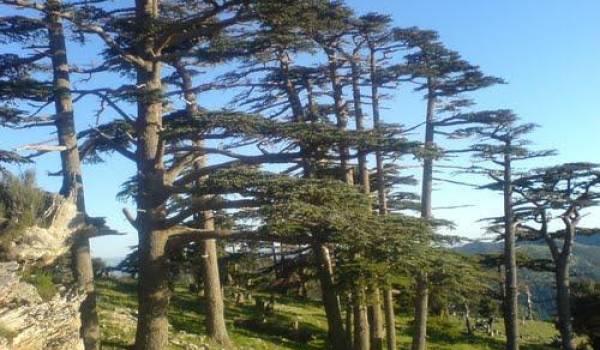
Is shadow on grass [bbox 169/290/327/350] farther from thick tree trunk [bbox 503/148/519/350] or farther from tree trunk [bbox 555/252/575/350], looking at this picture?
tree trunk [bbox 555/252/575/350]

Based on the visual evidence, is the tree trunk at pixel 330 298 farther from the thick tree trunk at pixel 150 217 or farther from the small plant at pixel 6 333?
the small plant at pixel 6 333

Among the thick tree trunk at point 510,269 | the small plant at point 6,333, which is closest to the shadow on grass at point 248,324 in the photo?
the thick tree trunk at point 510,269

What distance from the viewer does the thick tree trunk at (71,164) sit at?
11.7 metres

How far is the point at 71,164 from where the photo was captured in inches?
489

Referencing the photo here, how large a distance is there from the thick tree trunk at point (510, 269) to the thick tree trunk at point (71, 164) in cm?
1462

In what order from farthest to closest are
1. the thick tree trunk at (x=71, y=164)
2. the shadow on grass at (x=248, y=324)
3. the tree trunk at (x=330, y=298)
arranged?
the shadow on grass at (x=248, y=324) → the tree trunk at (x=330, y=298) → the thick tree trunk at (x=71, y=164)

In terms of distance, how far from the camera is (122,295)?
981 inches

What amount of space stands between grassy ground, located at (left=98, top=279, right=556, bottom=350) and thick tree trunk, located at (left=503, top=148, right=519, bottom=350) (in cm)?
534

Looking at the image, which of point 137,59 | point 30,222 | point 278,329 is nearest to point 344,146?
point 137,59

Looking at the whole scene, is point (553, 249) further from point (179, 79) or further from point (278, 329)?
point (179, 79)

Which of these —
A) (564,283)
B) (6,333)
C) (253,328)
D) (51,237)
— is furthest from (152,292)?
(564,283)

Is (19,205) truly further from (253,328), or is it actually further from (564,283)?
(564,283)

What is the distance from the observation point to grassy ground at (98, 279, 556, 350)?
15.4m

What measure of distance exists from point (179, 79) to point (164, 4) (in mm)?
2107
